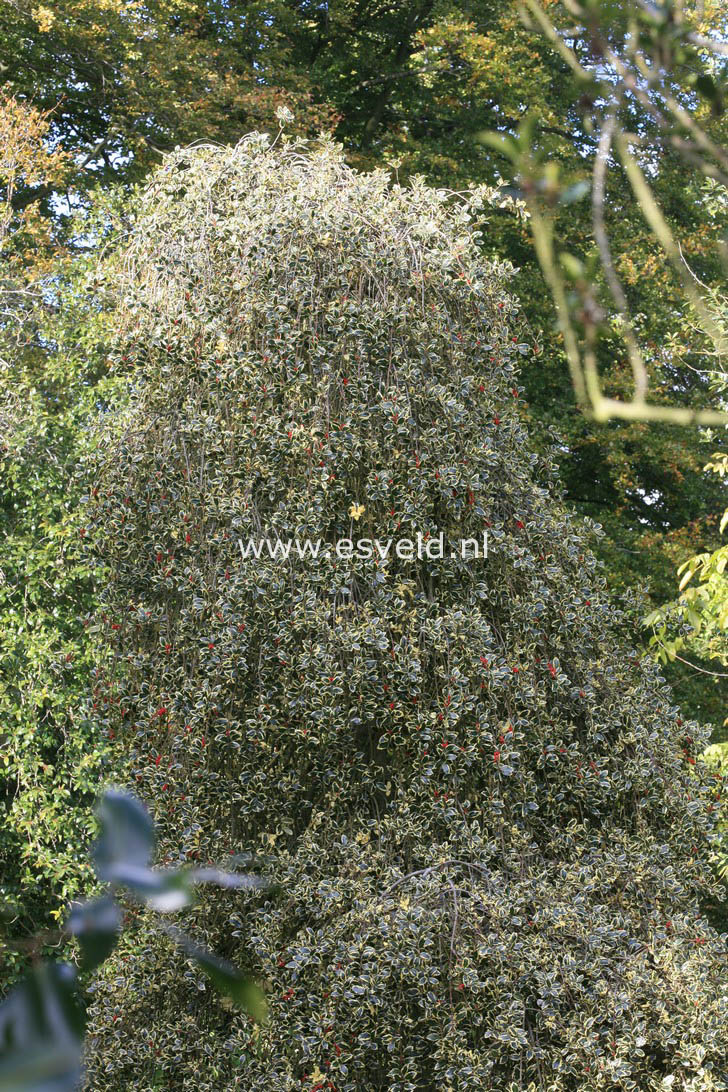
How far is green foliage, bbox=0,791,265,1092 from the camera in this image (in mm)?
427

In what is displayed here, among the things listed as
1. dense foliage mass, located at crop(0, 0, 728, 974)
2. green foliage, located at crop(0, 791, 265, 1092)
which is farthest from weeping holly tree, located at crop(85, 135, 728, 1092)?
green foliage, located at crop(0, 791, 265, 1092)

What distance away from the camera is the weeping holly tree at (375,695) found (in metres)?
3.22

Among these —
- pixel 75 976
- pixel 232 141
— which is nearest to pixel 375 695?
pixel 75 976

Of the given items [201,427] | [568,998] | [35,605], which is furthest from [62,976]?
[35,605]

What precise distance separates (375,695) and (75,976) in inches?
118

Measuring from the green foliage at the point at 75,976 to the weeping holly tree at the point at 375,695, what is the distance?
9.10ft

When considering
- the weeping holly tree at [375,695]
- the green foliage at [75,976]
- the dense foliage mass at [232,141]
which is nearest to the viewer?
the green foliage at [75,976]

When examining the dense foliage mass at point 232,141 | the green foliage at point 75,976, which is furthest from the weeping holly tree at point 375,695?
the green foliage at point 75,976

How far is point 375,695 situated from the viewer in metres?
3.51

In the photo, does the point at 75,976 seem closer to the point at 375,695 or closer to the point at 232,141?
the point at 375,695

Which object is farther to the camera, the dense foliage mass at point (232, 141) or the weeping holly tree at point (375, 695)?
the dense foliage mass at point (232, 141)

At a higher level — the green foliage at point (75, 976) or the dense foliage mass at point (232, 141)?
the dense foliage mass at point (232, 141)

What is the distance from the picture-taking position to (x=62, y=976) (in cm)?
49

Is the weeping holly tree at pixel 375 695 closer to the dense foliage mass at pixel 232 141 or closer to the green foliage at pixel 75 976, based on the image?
the dense foliage mass at pixel 232 141
